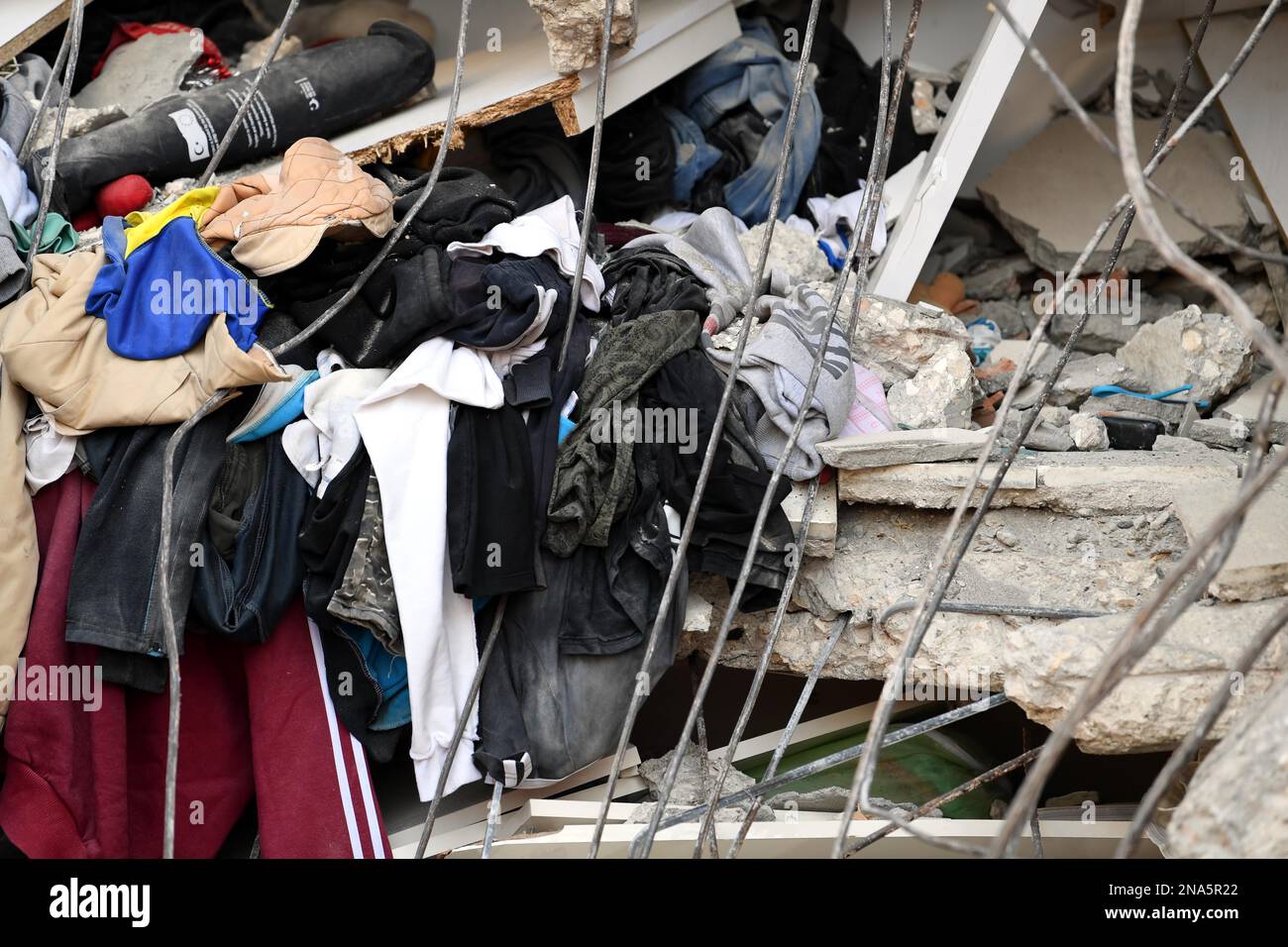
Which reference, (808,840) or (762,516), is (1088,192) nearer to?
(762,516)

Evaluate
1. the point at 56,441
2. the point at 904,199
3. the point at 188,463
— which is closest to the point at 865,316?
the point at 904,199

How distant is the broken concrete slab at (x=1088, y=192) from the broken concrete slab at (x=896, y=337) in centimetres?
143

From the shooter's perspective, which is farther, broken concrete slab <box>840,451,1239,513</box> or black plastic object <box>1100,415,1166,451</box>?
black plastic object <box>1100,415,1166,451</box>

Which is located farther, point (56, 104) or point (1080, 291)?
point (1080, 291)

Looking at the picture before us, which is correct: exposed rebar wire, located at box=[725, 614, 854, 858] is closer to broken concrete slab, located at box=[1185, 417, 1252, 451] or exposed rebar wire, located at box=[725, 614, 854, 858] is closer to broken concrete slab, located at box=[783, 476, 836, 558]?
broken concrete slab, located at box=[783, 476, 836, 558]

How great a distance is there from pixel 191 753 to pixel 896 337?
2.39 m

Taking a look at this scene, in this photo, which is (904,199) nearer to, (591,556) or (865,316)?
(865,316)

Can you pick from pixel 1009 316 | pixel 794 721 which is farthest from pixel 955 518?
pixel 1009 316

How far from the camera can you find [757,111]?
441 centimetres

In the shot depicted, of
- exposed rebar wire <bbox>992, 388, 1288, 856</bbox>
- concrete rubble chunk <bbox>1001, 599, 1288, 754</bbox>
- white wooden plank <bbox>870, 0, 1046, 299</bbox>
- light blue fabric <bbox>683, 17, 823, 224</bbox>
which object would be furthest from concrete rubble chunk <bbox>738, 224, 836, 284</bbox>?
exposed rebar wire <bbox>992, 388, 1288, 856</bbox>

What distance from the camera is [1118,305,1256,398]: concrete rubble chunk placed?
381 cm

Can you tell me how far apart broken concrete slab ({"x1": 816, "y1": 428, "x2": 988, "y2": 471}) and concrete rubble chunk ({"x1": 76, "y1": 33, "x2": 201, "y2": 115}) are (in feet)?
8.61

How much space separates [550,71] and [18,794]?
2598 mm

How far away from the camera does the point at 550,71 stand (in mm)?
3654
